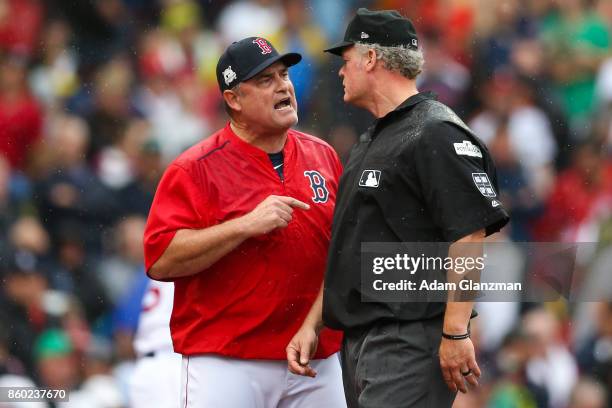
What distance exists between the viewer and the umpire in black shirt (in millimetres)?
4656

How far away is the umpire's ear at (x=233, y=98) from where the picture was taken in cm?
541

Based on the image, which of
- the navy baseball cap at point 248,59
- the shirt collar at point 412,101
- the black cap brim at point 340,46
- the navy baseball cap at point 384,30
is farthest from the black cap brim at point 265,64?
the shirt collar at point 412,101

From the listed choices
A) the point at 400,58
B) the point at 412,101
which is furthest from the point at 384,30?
the point at 412,101

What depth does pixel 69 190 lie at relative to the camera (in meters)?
9.45

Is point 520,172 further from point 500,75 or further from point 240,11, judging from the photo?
point 240,11

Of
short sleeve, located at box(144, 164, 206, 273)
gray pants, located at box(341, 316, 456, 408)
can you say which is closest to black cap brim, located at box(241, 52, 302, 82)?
short sleeve, located at box(144, 164, 206, 273)

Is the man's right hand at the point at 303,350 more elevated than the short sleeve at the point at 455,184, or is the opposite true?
the short sleeve at the point at 455,184

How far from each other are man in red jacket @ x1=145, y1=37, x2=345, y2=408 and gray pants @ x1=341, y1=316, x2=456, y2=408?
558 millimetres

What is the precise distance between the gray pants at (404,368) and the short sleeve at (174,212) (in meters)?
0.95

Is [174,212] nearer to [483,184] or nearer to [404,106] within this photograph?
[404,106]

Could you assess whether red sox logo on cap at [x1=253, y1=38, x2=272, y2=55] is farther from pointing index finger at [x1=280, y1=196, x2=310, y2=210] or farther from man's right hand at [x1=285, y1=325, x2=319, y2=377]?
man's right hand at [x1=285, y1=325, x2=319, y2=377]

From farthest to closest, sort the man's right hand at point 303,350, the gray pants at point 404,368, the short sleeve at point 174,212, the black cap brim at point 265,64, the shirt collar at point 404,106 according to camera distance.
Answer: the black cap brim at point 265,64 < the short sleeve at point 174,212 < the man's right hand at point 303,350 < the shirt collar at point 404,106 < the gray pants at point 404,368

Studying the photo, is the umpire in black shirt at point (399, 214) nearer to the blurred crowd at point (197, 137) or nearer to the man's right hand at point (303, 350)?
the man's right hand at point (303, 350)

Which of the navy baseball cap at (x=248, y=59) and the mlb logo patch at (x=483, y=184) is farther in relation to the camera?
the navy baseball cap at (x=248, y=59)
